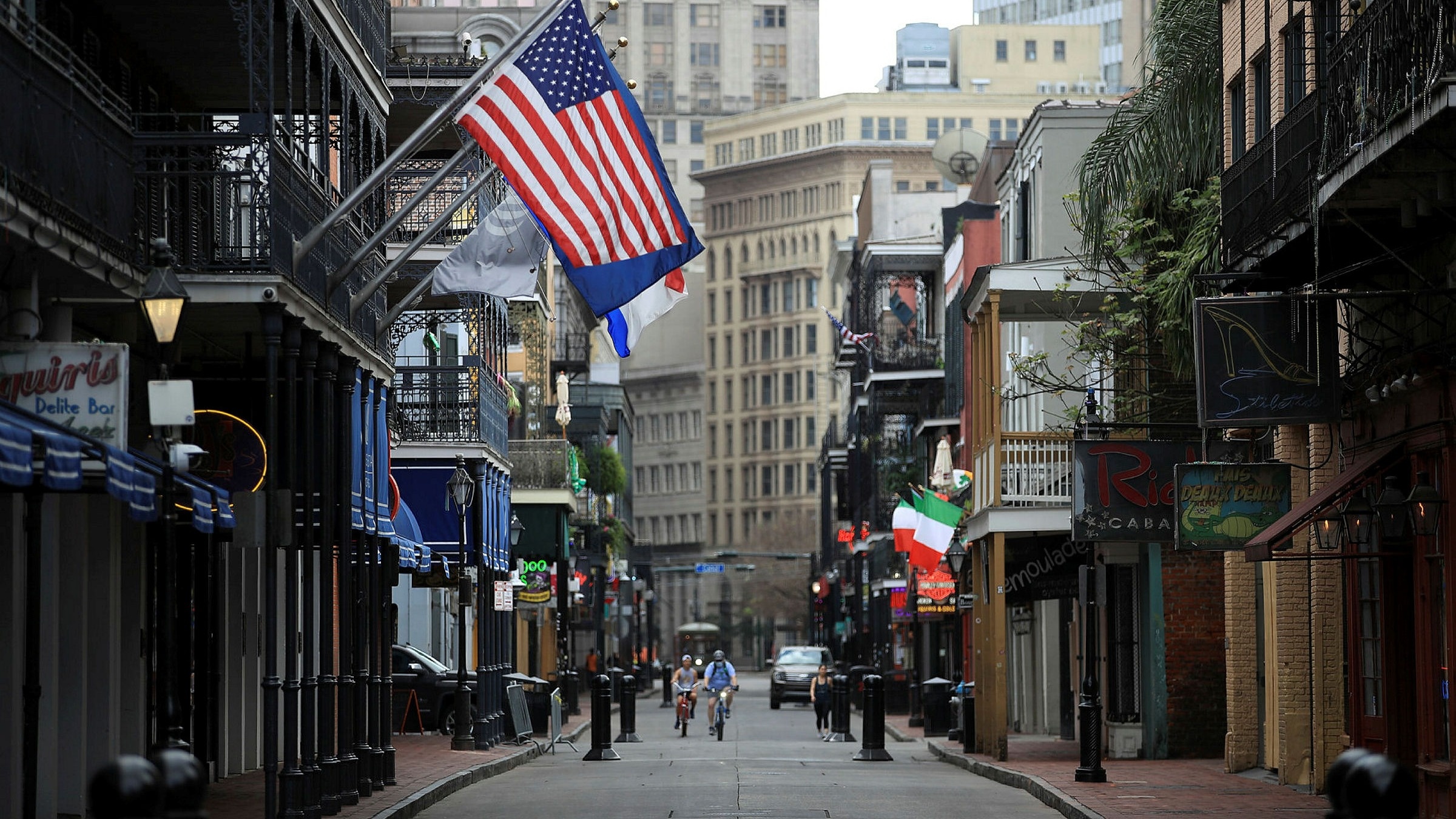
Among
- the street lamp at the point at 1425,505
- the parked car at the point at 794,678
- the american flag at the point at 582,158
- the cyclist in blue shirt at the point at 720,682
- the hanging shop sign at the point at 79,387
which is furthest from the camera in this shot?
the parked car at the point at 794,678

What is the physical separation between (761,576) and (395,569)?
11294cm

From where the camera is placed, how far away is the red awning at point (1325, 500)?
58.1 feet

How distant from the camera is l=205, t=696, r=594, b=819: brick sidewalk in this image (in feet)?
62.3

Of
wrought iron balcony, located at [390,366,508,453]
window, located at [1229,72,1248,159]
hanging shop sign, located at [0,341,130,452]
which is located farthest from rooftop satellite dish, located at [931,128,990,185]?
hanging shop sign, located at [0,341,130,452]

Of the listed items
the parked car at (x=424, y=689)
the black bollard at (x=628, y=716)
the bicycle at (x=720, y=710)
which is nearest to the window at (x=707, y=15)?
the bicycle at (x=720, y=710)

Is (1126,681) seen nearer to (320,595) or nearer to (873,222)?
(320,595)

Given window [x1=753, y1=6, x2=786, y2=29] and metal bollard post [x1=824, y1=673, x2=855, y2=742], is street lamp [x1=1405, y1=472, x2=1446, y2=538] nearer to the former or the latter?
metal bollard post [x1=824, y1=673, x2=855, y2=742]

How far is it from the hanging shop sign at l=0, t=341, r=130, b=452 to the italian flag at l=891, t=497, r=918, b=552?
75.2 feet

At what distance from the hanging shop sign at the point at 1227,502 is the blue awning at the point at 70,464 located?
902 centimetres

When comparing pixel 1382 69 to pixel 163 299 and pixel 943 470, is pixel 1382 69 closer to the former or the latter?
pixel 163 299

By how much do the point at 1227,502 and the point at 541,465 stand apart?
26.4 metres

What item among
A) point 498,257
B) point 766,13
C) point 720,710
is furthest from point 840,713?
point 766,13

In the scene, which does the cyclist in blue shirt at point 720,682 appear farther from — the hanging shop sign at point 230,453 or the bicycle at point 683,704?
the hanging shop sign at point 230,453

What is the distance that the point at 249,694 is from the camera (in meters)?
24.6
